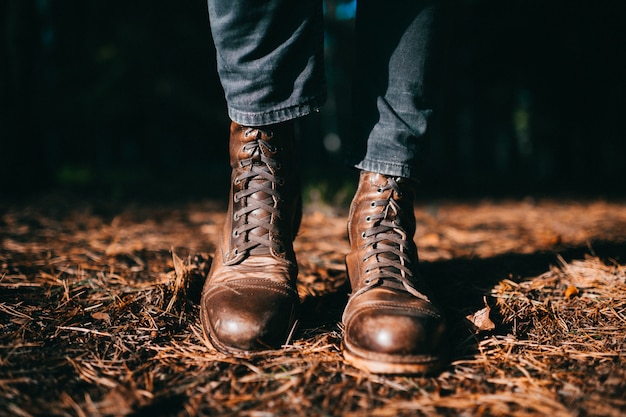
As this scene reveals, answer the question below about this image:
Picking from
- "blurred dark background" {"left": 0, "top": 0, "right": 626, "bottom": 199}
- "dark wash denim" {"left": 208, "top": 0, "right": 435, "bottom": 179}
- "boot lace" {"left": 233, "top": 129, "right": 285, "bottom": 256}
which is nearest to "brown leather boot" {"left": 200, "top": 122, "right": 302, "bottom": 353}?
"boot lace" {"left": 233, "top": 129, "right": 285, "bottom": 256}

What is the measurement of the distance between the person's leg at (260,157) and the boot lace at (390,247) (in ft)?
0.69

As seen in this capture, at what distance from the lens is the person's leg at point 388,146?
1045 millimetres

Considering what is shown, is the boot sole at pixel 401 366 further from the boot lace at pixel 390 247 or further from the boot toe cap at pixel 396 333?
the boot lace at pixel 390 247

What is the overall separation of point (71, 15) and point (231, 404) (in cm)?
1071

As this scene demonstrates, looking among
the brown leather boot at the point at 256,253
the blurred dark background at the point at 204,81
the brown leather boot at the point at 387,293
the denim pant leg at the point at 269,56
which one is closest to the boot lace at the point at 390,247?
the brown leather boot at the point at 387,293

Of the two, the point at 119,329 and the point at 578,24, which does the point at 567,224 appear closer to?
the point at 119,329

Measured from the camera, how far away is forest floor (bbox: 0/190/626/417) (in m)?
0.74

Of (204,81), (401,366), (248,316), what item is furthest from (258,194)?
(204,81)

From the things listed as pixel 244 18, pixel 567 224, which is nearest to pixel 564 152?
pixel 567 224

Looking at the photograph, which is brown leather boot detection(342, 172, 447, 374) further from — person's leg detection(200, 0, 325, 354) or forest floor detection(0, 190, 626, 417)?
person's leg detection(200, 0, 325, 354)

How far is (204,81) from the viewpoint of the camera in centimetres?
820

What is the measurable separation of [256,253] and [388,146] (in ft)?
1.48

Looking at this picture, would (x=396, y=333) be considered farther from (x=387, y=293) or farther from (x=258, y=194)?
(x=258, y=194)

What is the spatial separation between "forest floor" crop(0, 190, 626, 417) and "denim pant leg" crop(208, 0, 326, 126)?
20.8 inches
